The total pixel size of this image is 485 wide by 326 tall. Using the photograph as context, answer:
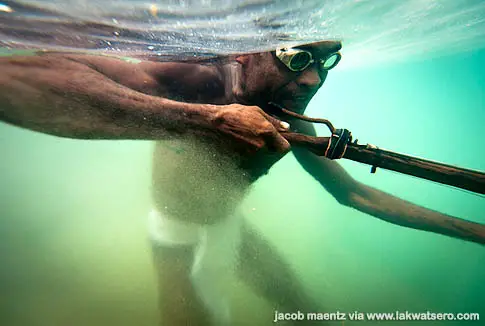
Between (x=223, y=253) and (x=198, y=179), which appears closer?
(x=198, y=179)

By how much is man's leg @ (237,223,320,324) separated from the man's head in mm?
2305

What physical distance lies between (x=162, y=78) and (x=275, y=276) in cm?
350

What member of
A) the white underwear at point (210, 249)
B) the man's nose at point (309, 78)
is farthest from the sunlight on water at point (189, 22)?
the white underwear at point (210, 249)

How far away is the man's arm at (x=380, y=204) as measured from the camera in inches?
108

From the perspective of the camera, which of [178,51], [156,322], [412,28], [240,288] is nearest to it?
[156,322]

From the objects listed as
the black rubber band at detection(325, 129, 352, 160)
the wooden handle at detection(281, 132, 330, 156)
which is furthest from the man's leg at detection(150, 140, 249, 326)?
the black rubber band at detection(325, 129, 352, 160)

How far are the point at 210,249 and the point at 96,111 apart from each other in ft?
9.22

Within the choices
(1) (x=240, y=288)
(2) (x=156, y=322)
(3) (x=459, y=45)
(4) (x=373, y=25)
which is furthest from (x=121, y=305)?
(3) (x=459, y=45)

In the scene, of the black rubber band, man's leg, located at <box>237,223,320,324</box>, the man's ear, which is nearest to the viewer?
the black rubber band

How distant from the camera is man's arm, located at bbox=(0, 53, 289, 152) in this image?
1270 mm

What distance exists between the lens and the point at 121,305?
405cm

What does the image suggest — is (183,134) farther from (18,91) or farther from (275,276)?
(275,276)

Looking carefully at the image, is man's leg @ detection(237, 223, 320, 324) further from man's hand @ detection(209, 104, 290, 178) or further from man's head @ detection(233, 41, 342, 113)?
man's hand @ detection(209, 104, 290, 178)

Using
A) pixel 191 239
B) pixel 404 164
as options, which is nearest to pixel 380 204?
pixel 404 164
